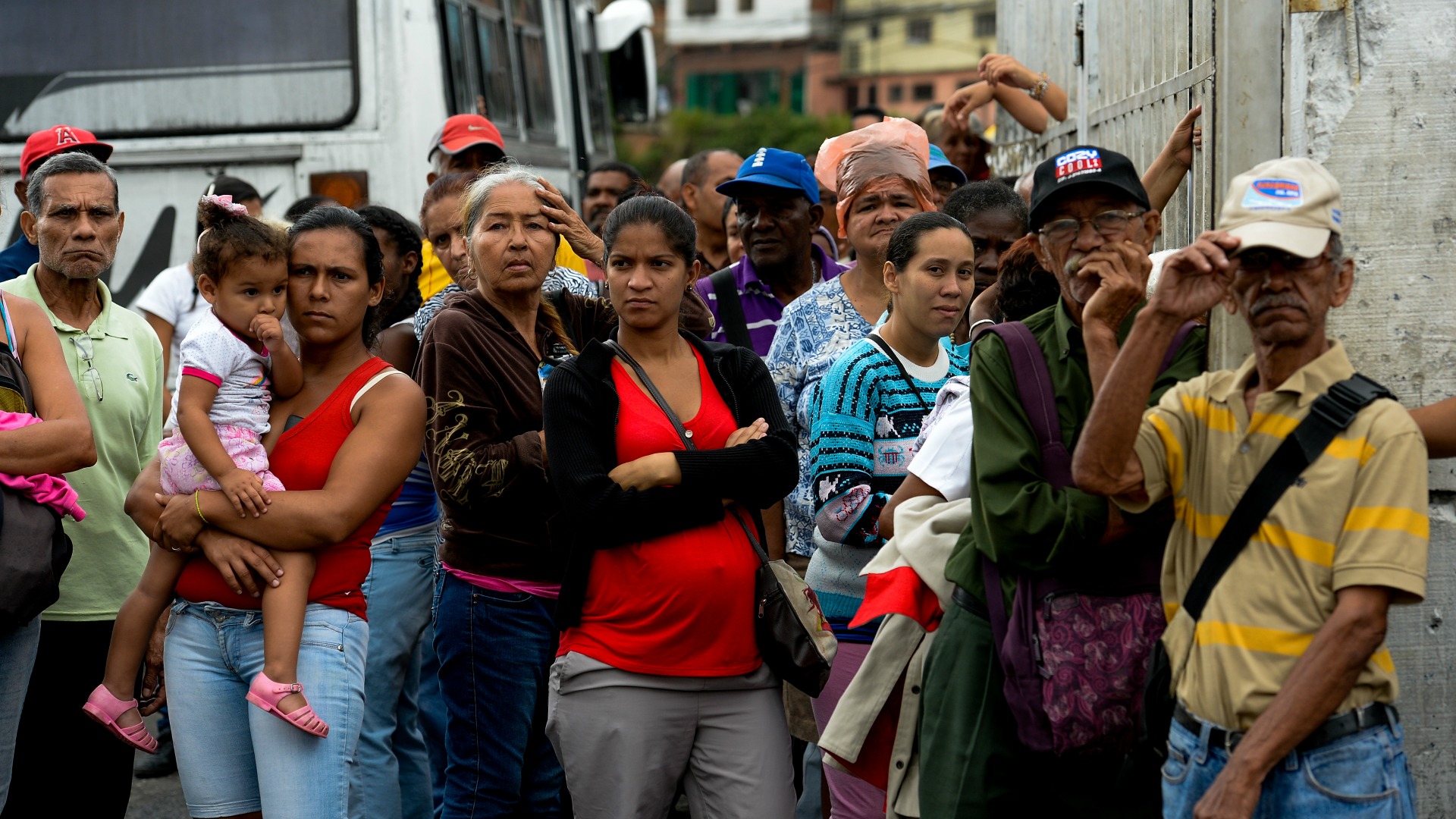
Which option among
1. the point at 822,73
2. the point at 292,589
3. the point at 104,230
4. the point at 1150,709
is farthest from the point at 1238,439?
the point at 822,73

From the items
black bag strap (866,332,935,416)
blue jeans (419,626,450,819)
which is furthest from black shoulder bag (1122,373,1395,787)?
blue jeans (419,626,450,819)

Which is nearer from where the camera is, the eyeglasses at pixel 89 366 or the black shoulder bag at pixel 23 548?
the black shoulder bag at pixel 23 548

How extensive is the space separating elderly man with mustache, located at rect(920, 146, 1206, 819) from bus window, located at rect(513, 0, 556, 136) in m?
6.63

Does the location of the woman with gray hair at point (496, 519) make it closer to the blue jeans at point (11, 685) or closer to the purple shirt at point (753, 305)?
the purple shirt at point (753, 305)

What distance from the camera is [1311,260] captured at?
2.56 meters

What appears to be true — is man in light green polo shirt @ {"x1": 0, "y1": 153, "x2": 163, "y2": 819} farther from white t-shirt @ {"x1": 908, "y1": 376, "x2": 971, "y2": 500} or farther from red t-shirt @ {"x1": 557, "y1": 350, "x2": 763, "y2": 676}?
white t-shirt @ {"x1": 908, "y1": 376, "x2": 971, "y2": 500}

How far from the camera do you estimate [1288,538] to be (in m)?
2.50

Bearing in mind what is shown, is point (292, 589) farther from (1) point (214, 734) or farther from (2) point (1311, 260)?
(2) point (1311, 260)

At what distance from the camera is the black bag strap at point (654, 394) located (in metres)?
3.56

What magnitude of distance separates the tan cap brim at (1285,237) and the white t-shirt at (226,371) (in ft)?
7.72

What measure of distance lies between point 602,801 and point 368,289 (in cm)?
148

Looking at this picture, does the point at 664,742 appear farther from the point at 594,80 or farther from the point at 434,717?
the point at 594,80

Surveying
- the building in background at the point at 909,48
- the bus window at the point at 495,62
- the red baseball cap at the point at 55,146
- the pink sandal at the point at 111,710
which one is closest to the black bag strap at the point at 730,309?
the pink sandal at the point at 111,710

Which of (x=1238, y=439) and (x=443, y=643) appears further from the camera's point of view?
(x=443, y=643)
